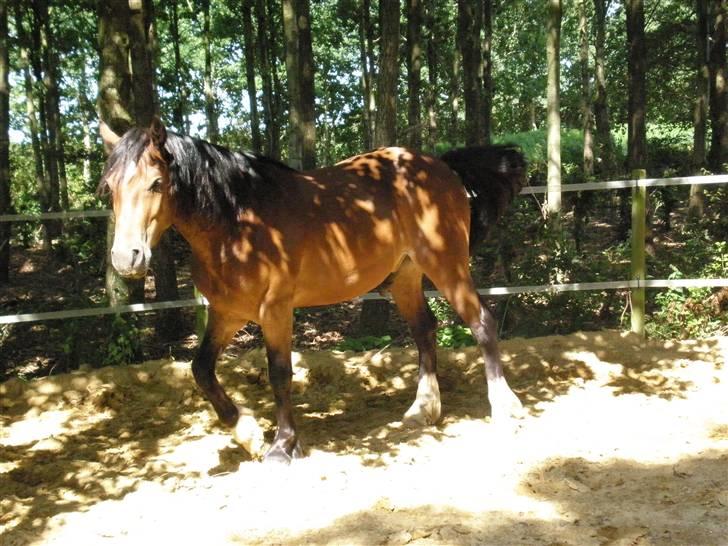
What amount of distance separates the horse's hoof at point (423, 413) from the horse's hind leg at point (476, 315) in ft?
1.30

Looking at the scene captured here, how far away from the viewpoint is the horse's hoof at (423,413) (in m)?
4.87

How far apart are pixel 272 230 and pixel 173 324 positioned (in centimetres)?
485

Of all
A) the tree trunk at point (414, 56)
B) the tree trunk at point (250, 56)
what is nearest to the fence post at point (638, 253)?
the tree trunk at point (414, 56)

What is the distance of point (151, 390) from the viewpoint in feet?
18.7

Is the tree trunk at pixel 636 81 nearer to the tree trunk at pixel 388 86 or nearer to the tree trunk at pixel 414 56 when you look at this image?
the tree trunk at pixel 414 56

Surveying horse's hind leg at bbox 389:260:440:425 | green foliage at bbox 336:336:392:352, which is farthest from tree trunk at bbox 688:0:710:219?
horse's hind leg at bbox 389:260:440:425

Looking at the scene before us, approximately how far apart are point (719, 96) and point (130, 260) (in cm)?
1133

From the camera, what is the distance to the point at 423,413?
489 centimetres

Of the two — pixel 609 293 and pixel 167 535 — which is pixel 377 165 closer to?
pixel 167 535

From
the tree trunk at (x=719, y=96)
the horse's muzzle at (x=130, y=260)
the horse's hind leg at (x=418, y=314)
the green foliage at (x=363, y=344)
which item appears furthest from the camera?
the tree trunk at (x=719, y=96)

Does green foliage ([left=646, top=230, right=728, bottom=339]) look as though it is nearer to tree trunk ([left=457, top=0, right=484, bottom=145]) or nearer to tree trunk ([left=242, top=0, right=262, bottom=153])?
tree trunk ([left=457, top=0, right=484, bottom=145])

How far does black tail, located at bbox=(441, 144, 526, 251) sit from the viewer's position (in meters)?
5.32

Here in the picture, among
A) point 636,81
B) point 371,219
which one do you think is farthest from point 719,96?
point 371,219

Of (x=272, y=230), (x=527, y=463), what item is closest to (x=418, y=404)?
(x=527, y=463)
